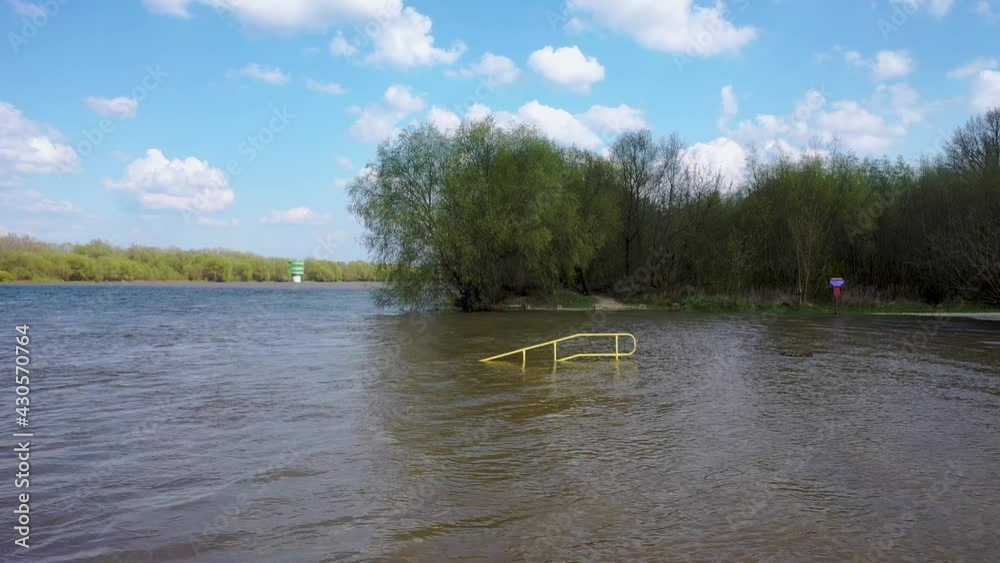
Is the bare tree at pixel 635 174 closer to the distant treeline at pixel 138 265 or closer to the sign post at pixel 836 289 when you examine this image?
the sign post at pixel 836 289

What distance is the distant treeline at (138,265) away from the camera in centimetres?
10944

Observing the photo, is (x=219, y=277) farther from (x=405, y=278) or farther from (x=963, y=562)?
(x=963, y=562)

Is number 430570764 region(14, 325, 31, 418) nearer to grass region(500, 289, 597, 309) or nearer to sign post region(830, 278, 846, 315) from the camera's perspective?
grass region(500, 289, 597, 309)

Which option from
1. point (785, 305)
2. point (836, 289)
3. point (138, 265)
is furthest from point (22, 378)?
point (138, 265)

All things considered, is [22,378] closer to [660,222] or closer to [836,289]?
[836,289]

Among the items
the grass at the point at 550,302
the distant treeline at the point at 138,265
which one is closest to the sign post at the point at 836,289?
the grass at the point at 550,302

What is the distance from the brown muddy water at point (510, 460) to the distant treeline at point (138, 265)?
283ft

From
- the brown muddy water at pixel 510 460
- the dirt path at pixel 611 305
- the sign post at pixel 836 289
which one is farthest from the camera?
the dirt path at pixel 611 305

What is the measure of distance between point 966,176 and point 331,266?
433 ft

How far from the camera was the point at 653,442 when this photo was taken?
941 centimetres

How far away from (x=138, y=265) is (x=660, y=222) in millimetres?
103646

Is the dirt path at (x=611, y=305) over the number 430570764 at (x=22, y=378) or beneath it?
over

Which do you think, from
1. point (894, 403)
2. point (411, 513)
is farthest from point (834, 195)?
point (411, 513)

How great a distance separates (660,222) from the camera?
52.1m
